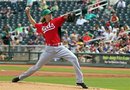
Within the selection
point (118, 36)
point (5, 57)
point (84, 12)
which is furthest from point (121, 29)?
point (5, 57)

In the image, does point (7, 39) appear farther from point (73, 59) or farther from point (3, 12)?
point (73, 59)

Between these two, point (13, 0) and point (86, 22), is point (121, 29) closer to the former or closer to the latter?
point (86, 22)

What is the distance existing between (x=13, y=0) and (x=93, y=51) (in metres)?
10.6

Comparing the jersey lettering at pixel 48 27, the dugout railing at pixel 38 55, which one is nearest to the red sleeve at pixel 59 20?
the jersey lettering at pixel 48 27

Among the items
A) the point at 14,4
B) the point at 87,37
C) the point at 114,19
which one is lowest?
the point at 87,37

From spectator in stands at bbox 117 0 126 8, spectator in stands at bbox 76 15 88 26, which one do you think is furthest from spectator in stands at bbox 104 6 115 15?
spectator in stands at bbox 76 15 88 26

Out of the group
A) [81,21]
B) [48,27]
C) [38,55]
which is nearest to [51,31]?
[48,27]

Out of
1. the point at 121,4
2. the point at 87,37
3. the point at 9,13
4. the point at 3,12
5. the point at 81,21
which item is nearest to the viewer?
the point at 87,37

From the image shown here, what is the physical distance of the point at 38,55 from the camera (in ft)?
84.1

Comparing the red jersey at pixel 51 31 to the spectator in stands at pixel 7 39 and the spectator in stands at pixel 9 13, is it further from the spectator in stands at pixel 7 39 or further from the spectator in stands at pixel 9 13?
the spectator in stands at pixel 9 13

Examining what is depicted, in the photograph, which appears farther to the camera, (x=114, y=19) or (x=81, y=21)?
(x=81, y=21)

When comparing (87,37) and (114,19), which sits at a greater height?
(114,19)

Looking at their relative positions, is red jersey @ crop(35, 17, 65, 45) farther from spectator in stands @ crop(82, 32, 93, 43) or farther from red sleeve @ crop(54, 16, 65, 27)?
spectator in stands @ crop(82, 32, 93, 43)

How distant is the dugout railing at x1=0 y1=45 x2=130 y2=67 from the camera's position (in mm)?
24031
